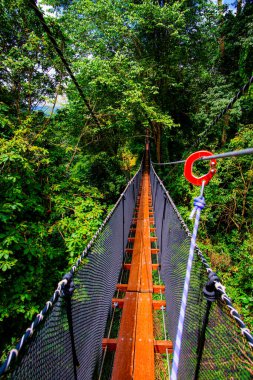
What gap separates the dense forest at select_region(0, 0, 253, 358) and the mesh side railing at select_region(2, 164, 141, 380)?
4.26 ft

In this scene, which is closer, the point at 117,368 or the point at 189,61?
the point at 117,368

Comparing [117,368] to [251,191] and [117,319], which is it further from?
[251,191]

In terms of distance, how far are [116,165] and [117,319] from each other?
172 inches

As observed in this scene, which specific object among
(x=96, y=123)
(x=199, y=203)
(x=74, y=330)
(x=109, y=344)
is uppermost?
(x=96, y=123)

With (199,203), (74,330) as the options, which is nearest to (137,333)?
(74,330)

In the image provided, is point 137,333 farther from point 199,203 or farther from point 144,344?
point 199,203

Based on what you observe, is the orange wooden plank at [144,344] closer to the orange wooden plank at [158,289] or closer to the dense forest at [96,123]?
the orange wooden plank at [158,289]

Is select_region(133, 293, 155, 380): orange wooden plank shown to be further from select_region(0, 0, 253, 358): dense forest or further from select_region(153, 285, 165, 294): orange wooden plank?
select_region(0, 0, 253, 358): dense forest

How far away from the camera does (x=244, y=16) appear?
4766 millimetres

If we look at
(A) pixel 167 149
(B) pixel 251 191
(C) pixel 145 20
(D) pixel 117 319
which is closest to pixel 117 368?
(D) pixel 117 319

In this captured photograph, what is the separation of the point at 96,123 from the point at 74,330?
431cm

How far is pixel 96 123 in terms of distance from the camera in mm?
4602

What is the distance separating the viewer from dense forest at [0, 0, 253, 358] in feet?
8.79

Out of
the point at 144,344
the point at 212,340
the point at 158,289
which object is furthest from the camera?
the point at 158,289
